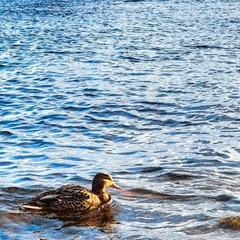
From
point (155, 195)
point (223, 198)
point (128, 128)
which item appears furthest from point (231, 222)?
point (128, 128)

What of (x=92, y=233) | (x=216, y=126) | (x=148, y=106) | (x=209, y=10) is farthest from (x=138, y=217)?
(x=209, y=10)

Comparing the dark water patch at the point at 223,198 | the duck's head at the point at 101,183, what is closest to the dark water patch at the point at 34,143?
the duck's head at the point at 101,183

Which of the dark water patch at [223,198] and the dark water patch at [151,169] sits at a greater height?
the dark water patch at [151,169]

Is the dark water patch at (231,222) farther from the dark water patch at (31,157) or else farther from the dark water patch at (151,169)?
the dark water patch at (31,157)

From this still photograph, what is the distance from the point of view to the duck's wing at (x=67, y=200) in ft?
27.7

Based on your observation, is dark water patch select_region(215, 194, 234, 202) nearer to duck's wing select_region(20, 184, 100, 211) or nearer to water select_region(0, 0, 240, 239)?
water select_region(0, 0, 240, 239)

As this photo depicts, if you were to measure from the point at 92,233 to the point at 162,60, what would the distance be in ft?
45.2

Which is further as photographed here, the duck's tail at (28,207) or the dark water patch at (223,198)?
the dark water patch at (223,198)

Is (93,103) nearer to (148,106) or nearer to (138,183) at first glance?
(148,106)

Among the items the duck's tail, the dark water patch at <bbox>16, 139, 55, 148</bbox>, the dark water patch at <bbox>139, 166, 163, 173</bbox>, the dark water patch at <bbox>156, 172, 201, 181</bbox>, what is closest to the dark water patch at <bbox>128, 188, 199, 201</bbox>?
the dark water patch at <bbox>156, 172, 201, 181</bbox>

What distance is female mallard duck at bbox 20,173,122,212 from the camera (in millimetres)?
8422

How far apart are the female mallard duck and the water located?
148mm

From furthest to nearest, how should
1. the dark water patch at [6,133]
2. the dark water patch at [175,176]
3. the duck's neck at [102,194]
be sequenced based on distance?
the dark water patch at [6,133] < the dark water patch at [175,176] < the duck's neck at [102,194]

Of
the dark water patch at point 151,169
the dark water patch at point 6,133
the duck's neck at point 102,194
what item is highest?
the dark water patch at point 6,133
